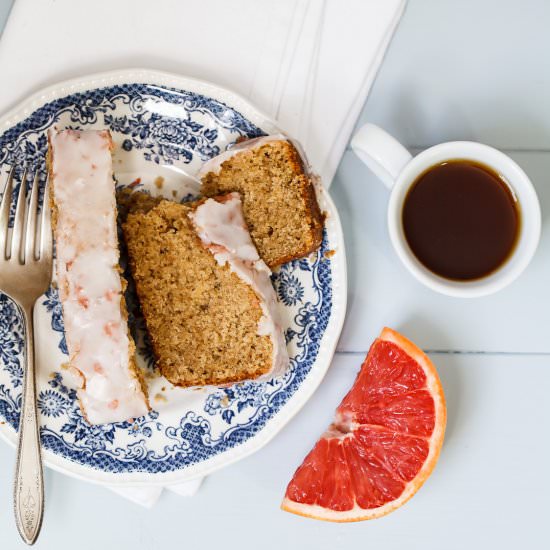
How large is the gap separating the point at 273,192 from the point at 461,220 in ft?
1.51

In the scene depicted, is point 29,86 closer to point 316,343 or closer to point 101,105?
point 101,105

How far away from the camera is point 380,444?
169 centimetres

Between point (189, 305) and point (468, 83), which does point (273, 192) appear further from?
point (468, 83)

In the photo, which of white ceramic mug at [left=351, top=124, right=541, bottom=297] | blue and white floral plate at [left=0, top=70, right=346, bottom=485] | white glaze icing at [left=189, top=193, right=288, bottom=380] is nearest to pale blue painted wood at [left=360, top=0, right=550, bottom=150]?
white ceramic mug at [left=351, top=124, right=541, bottom=297]

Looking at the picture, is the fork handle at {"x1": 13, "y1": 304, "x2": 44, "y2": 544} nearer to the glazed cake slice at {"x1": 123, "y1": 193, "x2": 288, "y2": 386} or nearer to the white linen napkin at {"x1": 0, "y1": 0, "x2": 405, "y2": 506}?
the glazed cake slice at {"x1": 123, "y1": 193, "x2": 288, "y2": 386}

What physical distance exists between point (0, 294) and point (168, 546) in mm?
813

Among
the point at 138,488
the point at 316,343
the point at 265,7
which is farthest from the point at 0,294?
the point at 265,7

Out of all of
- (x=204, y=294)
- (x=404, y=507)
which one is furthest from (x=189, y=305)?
(x=404, y=507)

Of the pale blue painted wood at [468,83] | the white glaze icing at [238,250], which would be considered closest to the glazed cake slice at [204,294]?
the white glaze icing at [238,250]

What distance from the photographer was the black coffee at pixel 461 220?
62.9 inches

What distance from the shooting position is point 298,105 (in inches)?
67.6

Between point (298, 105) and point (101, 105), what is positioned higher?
point (298, 105)

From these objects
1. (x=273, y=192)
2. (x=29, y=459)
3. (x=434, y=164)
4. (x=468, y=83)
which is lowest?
(x=29, y=459)

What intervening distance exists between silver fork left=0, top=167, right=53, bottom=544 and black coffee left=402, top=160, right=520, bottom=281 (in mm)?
899
